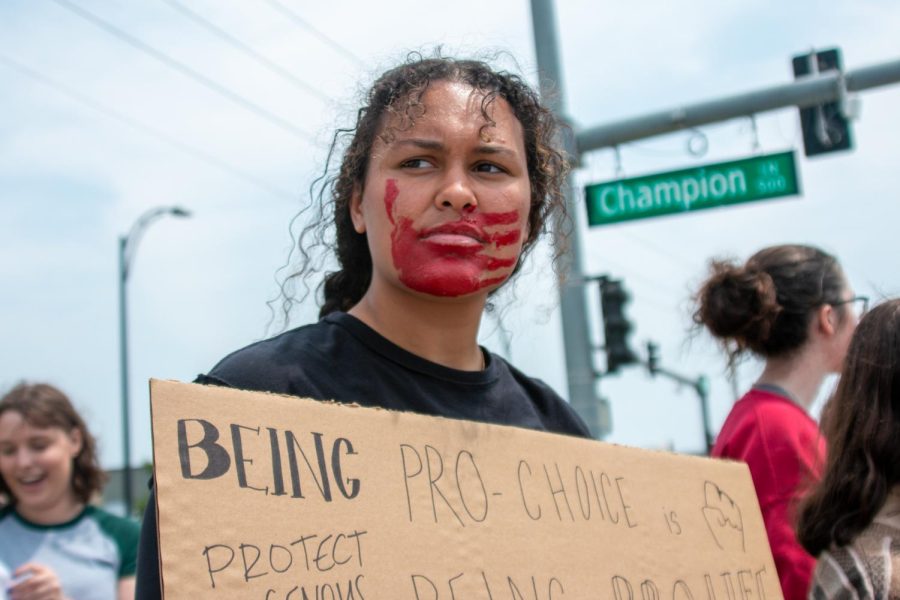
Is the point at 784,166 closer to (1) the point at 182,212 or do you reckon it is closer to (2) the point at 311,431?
(2) the point at 311,431

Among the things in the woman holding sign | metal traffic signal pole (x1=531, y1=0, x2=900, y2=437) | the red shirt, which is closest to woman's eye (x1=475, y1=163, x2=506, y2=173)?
the woman holding sign

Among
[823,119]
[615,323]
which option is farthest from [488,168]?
[615,323]

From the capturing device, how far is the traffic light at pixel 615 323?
10.5 metres

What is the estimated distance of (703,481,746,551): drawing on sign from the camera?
2.22 m

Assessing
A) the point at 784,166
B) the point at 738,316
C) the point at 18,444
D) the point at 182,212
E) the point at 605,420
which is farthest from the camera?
the point at 182,212

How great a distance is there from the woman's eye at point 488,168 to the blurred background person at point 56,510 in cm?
205

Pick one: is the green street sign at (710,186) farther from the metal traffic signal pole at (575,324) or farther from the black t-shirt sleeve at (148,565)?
the black t-shirt sleeve at (148,565)

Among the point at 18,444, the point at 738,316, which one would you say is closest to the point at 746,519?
the point at 738,316

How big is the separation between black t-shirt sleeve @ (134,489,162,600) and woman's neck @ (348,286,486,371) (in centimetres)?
57

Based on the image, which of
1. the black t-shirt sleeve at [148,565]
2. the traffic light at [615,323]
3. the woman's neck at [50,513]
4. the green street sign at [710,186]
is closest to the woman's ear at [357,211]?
the black t-shirt sleeve at [148,565]

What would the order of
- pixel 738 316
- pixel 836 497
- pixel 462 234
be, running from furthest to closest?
pixel 738 316, pixel 836 497, pixel 462 234

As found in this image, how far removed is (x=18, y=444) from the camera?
3623mm

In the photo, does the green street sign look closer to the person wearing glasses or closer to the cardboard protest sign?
the person wearing glasses

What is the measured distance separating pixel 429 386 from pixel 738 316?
60.7 inches
